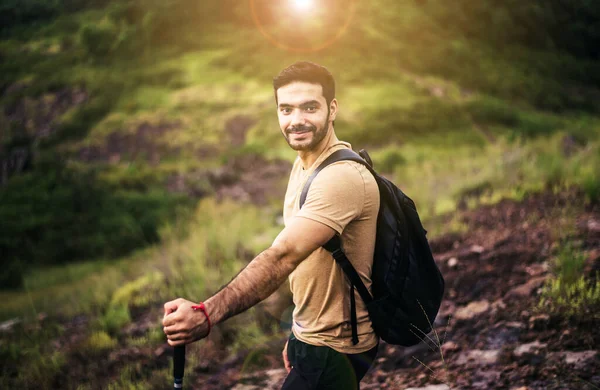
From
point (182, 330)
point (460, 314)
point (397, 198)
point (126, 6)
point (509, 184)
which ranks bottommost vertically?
point (460, 314)

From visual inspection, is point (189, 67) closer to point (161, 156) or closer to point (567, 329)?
point (161, 156)

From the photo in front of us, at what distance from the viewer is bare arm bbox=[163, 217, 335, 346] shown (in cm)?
149

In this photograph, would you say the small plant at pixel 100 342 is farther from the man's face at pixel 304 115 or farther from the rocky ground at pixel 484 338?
the man's face at pixel 304 115

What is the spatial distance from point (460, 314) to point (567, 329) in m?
0.95

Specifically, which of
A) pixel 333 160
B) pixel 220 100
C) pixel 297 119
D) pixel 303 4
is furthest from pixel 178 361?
pixel 303 4

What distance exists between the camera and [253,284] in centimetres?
163

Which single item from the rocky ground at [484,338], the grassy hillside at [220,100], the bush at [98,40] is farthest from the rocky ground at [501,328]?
the bush at [98,40]

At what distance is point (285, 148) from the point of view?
1667cm

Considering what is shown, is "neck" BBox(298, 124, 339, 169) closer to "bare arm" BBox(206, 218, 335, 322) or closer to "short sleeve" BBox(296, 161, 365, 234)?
"short sleeve" BBox(296, 161, 365, 234)

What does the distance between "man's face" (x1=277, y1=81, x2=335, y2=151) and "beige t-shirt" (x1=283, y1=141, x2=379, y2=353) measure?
0.27 ft

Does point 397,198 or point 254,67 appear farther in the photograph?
point 254,67

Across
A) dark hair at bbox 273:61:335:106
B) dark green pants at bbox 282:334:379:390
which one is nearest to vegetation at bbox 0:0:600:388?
dark green pants at bbox 282:334:379:390

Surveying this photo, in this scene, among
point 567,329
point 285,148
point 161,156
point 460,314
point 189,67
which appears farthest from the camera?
point 189,67

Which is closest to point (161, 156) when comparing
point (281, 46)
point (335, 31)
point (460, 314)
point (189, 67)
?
point (189, 67)
